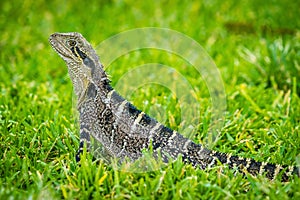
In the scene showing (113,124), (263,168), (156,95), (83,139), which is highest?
(156,95)

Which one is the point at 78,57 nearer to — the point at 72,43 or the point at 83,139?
the point at 72,43

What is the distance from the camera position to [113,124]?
4.31 m

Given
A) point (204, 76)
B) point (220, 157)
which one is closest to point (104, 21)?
point (204, 76)

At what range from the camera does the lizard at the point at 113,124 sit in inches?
163

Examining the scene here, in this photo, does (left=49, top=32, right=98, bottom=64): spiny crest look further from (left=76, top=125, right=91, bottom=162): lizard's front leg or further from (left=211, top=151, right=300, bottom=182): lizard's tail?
(left=211, top=151, right=300, bottom=182): lizard's tail

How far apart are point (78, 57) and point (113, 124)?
0.67 metres

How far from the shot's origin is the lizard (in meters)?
4.14

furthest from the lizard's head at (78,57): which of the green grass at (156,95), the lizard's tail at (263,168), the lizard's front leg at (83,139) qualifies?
the lizard's tail at (263,168)

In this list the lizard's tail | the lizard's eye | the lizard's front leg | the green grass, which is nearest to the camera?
the green grass

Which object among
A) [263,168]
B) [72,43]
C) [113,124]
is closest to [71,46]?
[72,43]

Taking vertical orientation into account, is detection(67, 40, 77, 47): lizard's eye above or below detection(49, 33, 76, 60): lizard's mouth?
above

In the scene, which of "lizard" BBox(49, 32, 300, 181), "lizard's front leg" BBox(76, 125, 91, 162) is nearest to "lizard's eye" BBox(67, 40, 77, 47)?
"lizard" BBox(49, 32, 300, 181)

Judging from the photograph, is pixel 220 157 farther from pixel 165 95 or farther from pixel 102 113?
pixel 165 95

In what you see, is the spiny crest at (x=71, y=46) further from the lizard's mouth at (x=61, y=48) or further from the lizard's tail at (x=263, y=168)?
the lizard's tail at (x=263, y=168)
